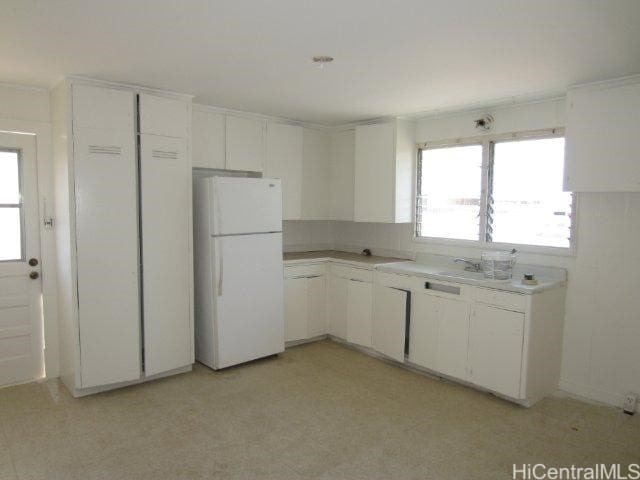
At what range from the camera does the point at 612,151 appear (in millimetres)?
3027

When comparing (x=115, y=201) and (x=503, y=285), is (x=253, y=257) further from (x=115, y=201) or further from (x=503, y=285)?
(x=503, y=285)

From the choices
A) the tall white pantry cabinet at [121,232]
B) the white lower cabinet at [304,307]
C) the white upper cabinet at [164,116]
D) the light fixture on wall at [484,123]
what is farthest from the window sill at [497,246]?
the white upper cabinet at [164,116]

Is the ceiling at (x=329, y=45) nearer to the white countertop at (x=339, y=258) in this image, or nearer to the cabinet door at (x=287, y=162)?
the cabinet door at (x=287, y=162)

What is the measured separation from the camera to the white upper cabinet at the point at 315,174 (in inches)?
197

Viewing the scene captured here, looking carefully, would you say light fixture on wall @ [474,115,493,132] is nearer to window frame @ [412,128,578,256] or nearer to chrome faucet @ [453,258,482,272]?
window frame @ [412,128,578,256]

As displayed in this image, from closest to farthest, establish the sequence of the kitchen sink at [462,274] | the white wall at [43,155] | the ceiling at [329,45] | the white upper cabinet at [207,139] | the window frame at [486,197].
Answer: the ceiling at [329,45]
the white wall at [43,155]
the window frame at [486,197]
the kitchen sink at [462,274]
the white upper cabinet at [207,139]

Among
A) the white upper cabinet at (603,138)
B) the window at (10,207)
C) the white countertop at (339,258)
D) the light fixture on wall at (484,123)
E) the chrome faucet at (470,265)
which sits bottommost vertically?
the white countertop at (339,258)

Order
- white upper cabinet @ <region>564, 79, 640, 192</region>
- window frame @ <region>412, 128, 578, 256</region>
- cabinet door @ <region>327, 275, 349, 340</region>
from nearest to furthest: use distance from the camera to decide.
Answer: white upper cabinet @ <region>564, 79, 640, 192</region>, window frame @ <region>412, 128, 578, 256</region>, cabinet door @ <region>327, 275, 349, 340</region>

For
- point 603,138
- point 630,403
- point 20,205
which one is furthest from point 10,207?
point 630,403

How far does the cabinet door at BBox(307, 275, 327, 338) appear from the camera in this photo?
4695 mm

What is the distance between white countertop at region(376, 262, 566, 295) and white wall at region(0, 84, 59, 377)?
2870mm

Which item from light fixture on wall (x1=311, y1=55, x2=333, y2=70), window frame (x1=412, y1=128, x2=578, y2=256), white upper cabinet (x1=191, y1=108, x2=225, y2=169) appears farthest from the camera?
white upper cabinet (x1=191, y1=108, x2=225, y2=169)

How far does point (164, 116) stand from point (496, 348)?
3.16 m

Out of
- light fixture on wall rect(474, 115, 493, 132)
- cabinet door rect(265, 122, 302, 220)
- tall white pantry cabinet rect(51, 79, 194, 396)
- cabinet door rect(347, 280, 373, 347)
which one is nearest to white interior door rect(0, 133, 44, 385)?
tall white pantry cabinet rect(51, 79, 194, 396)
